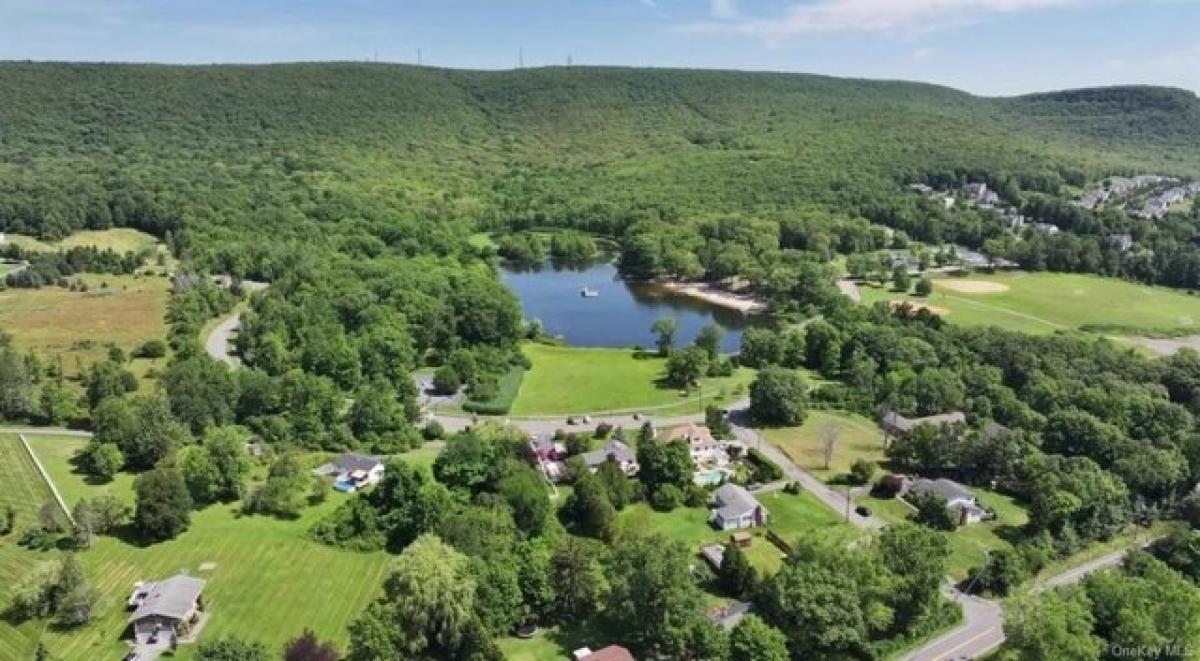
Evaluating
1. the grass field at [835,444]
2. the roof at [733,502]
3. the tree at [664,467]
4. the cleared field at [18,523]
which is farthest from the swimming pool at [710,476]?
the cleared field at [18,523]

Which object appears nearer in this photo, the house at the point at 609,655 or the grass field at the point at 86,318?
the house at the point at 609,655

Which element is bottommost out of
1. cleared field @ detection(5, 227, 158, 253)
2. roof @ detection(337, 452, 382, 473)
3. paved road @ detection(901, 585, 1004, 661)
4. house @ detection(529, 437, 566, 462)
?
paved road @ detection(901, 585, 1004, 661)

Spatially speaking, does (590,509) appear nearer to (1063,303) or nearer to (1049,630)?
(1049,630)

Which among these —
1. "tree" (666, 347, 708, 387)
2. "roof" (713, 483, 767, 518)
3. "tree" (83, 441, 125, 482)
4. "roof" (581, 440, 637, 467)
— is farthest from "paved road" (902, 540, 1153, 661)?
"tree" (83, 441, 125, 482)

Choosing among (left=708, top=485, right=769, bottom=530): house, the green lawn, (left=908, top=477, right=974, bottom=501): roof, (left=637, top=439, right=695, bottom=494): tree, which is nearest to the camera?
the green lawn

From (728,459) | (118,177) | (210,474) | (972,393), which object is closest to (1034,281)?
(972,393)

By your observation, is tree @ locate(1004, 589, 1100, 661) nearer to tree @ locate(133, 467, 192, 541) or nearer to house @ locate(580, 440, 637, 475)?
house @ locate(580, 440, 637, 475)

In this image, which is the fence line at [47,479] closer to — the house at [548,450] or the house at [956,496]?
the house at [548,450]

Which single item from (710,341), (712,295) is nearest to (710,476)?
(710,341)
